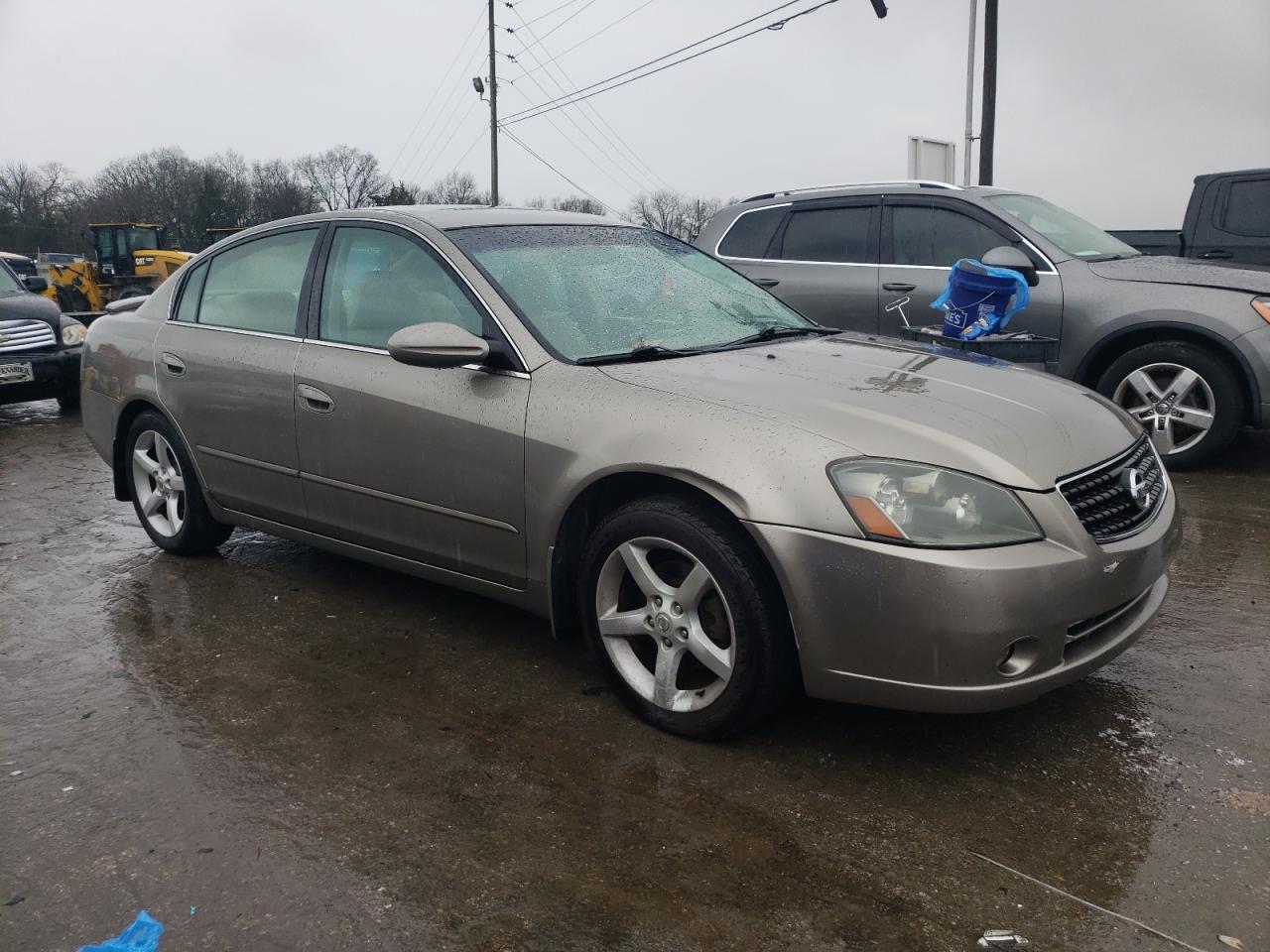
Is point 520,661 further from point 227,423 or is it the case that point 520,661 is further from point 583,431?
point 227,423

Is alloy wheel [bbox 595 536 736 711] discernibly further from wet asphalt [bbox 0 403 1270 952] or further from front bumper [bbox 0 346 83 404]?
front bumper [bbox 0 346 83 404]

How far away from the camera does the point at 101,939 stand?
7.73 feet

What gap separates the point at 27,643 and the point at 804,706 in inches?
115

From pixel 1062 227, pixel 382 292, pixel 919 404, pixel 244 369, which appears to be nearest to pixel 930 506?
pixel 919 404

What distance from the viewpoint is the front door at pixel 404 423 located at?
3549 millimetres

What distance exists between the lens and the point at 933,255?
293 inches

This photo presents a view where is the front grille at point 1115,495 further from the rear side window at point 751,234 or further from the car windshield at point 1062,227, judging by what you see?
the rear side window at point 751,234

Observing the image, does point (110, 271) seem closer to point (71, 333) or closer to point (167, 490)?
point (71, 333)

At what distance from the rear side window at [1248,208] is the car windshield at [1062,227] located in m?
1.86

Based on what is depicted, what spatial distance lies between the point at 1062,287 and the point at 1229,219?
310cm

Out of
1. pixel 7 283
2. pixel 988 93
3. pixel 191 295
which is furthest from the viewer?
pixel 988 93

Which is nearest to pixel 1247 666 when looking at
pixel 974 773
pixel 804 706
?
pixel 974 773

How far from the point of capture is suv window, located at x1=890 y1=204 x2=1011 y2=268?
728 cm

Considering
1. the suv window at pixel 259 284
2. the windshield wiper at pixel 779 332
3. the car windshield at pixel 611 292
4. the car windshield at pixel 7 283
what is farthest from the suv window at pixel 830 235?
the car windshield at pixel 7 283
